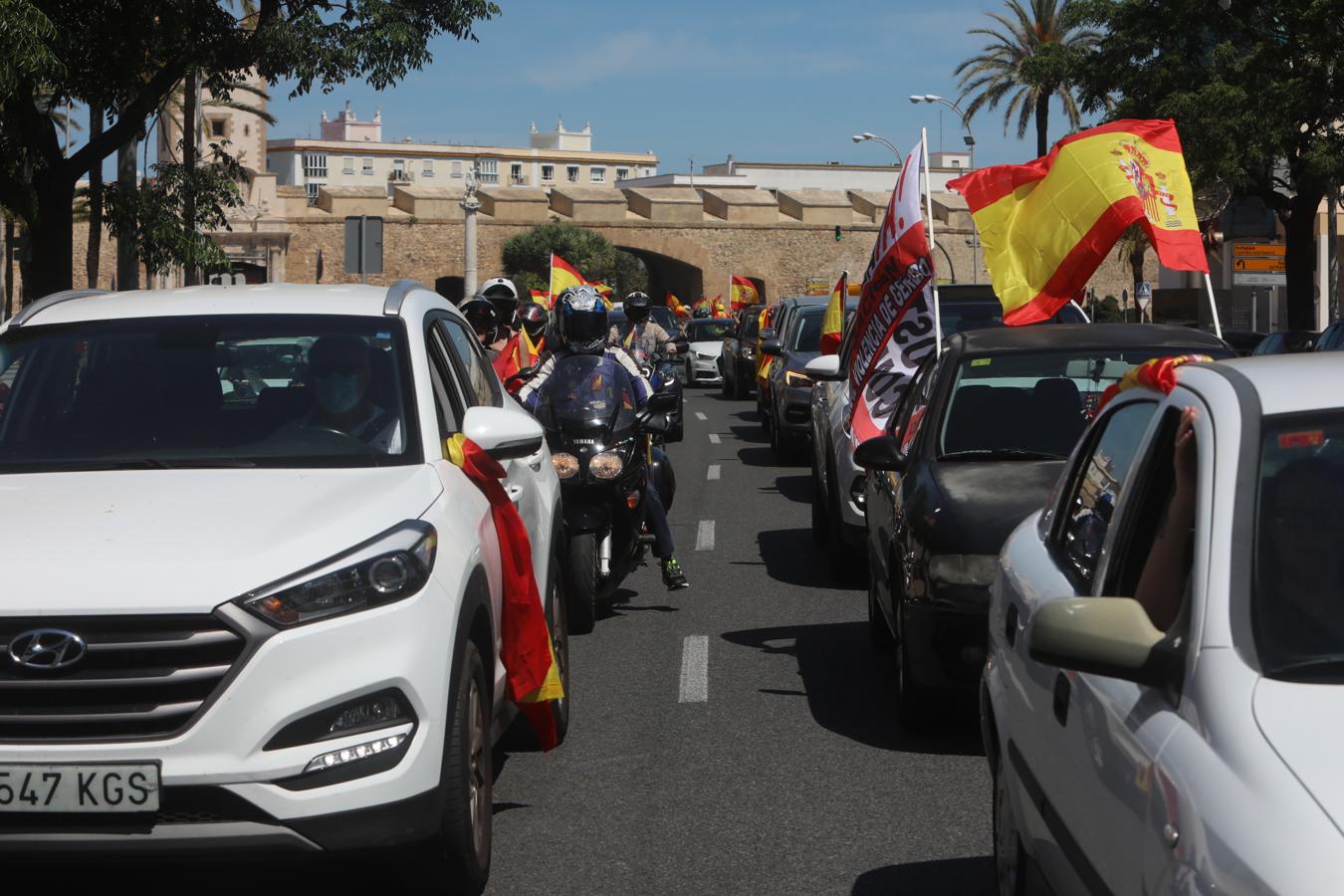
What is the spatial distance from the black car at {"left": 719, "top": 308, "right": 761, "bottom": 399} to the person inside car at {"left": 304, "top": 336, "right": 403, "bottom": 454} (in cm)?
2711

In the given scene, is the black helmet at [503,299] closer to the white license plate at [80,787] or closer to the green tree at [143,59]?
the green tree at [143,59]

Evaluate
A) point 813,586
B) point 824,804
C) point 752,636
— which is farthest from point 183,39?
point 824,804

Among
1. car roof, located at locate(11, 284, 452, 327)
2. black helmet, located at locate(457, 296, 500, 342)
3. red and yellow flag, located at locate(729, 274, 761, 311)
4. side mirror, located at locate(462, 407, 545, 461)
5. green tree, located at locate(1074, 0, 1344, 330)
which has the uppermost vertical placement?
green tree, located at locate(1074, 0, 1344, 330)

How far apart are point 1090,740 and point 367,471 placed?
7.85 ft

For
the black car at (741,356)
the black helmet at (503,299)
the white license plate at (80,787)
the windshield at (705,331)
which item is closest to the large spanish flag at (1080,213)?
the black helmet at (503,299)

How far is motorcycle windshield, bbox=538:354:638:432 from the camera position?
31.2 ft

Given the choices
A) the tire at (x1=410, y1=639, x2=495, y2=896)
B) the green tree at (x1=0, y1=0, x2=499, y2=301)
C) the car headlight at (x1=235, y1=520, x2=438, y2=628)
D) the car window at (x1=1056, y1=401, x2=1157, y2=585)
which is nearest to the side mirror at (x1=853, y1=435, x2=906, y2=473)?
the tire at (x1=410, y1=639, x2=495, y2=896)

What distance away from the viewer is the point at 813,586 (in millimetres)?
11211

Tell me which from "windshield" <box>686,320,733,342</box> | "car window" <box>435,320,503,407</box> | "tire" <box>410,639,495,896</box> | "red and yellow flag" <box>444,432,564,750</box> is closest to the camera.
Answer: "tire" <box>410,639,495,896</box>

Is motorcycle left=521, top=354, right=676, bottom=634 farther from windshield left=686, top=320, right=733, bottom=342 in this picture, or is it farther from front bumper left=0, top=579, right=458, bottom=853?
windshield left=686, top=320, right=733, bottom=342

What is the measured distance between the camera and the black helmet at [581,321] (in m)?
9.55

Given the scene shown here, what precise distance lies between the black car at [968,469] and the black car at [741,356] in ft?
80.4

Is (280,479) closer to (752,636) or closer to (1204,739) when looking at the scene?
(1204,739)

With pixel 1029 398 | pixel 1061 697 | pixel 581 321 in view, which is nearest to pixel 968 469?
pixel 1029 398
